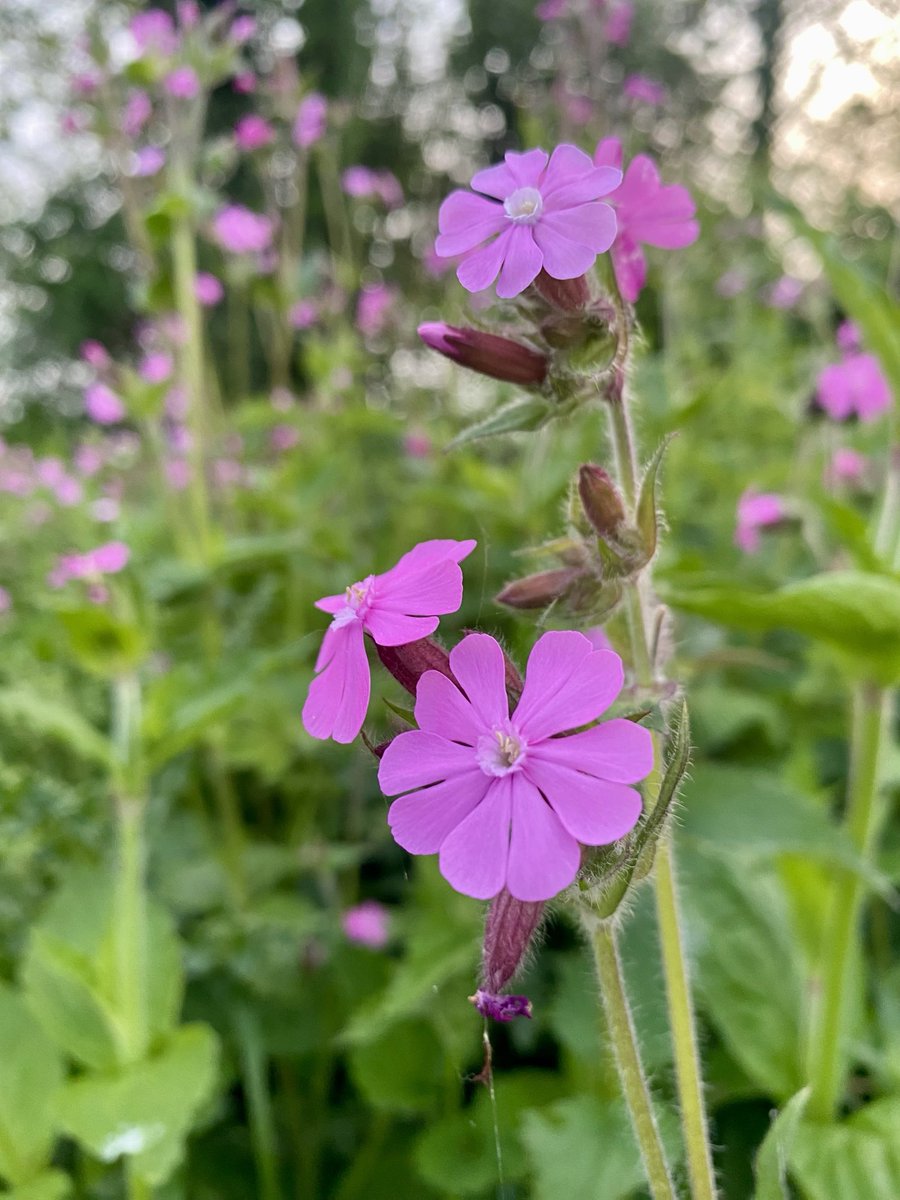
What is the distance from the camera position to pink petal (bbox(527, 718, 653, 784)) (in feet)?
1.17

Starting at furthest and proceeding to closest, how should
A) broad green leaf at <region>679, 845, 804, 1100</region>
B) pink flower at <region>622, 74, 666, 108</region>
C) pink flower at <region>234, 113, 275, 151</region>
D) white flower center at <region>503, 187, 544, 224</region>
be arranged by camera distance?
1. pink flower at <region>622, 74, 666, 108</region>
2. pink flower at <region>234, 113, 275, 151</region>
3. broad green leaf at <region>679, 845, 804, 1100</region>
4. white flower center at <region>503, 187, 544, 224</region>

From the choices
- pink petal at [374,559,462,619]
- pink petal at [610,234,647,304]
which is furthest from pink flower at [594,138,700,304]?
pink petal at [374,559,462,619]

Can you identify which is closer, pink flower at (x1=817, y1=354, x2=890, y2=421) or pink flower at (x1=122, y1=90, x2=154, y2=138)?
pink flower at (x1=817, y1=354, x2=890, y2=421)

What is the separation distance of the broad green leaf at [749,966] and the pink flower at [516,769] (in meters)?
Result: 0.54

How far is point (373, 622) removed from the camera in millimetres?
415

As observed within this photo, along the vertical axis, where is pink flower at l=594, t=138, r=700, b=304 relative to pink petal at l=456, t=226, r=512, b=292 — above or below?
above

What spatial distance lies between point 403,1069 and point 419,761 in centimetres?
79

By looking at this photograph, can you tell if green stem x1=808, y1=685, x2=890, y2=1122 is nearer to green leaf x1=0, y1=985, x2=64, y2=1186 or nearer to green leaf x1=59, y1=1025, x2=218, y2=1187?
green leaf x1=59, y1=1025, x2=218, y2=1187

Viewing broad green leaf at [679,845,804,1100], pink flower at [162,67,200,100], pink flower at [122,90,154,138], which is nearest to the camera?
broad green leaf at [679,845,804,1100]

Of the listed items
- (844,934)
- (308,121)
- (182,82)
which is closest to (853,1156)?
(844,934)

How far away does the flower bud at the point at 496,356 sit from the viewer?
50 cm

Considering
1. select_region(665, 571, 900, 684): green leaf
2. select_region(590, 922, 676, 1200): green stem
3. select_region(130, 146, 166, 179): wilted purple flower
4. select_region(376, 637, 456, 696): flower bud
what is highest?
select_region(130, 146, 166, 179): wilted purple flower

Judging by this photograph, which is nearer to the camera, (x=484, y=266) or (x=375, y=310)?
(x=484, y=266)

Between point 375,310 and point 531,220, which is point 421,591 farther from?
point 375,310
